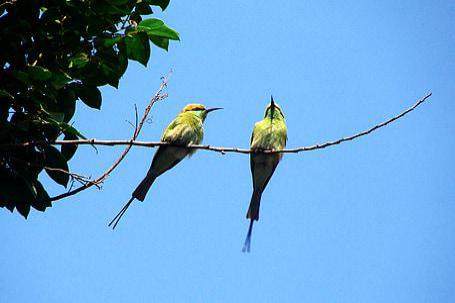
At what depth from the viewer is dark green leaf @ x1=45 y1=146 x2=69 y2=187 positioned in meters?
2.77

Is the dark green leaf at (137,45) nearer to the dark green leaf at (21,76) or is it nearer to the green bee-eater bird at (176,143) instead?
the dark green leaf at (21,76)

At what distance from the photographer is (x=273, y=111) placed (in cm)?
468

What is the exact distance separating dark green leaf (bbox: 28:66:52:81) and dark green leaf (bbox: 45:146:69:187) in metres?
0.42

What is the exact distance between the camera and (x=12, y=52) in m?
2.60

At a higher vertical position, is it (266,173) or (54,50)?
(266,173)

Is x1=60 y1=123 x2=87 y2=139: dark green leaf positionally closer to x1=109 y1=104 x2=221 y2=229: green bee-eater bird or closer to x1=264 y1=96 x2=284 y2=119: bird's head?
x1=109 y1=104 x2=221 y2=229: green bee-eater bird

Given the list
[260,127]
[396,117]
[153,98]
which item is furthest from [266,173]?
[396,117]

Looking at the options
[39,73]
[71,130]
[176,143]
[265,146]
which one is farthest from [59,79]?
[265,146]

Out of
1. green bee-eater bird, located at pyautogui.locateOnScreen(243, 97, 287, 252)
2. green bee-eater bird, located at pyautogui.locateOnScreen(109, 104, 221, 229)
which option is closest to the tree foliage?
green bee-eater bird, located at pyautogui.locateOnScreen(109, 104, 221, 229)

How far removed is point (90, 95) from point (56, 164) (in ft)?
1.39

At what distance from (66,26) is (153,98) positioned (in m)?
0.70

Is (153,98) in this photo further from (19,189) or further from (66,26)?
(19,189)

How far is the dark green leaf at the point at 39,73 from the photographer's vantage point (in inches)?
96.4

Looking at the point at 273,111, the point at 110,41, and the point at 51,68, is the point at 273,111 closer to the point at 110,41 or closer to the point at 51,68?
the point at 110,41
